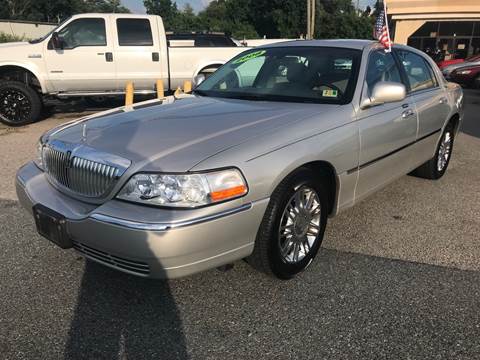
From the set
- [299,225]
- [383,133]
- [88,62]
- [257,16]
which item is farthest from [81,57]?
[257,16]

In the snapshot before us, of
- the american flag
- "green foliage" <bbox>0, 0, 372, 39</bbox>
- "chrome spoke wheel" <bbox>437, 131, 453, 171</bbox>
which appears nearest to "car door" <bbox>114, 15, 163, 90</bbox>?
the american flag

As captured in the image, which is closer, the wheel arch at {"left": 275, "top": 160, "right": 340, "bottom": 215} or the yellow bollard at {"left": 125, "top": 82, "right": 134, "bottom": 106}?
the wheel arch at {"left": 275, "top": 160, "right": 340, "bottom": 215}

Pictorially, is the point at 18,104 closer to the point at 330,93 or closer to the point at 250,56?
the point at 250,56

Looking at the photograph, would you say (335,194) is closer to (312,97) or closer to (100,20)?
(312,97)

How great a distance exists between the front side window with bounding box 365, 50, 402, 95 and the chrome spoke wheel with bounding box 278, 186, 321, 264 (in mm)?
1099

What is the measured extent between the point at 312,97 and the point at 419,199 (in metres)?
1.95

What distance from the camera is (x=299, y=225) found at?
3080 millimetres

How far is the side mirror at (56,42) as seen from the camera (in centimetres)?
854

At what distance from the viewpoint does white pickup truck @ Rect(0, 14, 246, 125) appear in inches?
339

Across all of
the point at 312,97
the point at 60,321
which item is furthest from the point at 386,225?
the point at 60,321

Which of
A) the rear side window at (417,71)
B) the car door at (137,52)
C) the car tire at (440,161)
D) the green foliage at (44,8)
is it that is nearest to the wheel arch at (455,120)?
the car tire at (440,161)

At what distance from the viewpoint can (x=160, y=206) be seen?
96.3 inches

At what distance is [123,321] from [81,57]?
23.9 feet

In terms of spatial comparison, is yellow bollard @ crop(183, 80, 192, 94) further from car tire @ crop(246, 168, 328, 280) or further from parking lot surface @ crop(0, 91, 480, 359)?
car tire @ crop(246, 168, 328, 280)
